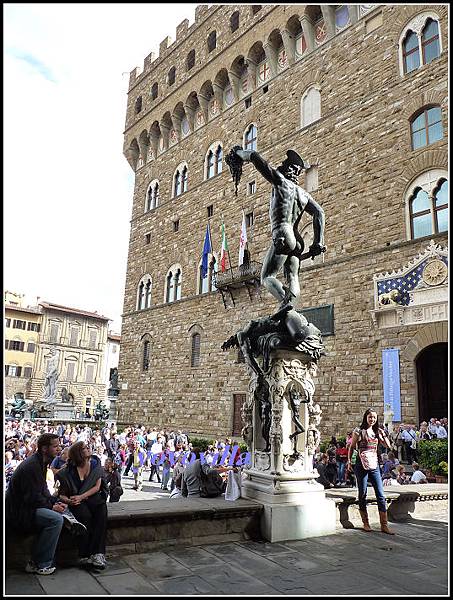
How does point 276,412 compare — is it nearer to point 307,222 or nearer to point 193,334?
point 307,222

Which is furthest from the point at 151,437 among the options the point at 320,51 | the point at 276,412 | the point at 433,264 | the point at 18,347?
the point at 18,347

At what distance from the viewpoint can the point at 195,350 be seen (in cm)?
2011

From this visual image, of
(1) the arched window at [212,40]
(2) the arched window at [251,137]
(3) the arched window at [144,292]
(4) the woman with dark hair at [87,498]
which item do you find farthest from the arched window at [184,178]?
(4) the woman with dark hair at [87,498]

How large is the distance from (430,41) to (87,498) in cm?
1524

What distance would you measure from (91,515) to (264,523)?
163 cm

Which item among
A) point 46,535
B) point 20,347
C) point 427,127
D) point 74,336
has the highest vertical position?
point 427,127

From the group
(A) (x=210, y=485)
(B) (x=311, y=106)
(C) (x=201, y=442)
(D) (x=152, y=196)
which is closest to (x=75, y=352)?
(D) (x=152, y=196)

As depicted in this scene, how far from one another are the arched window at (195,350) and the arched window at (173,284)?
8.36 ft

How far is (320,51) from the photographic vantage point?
55.3ft

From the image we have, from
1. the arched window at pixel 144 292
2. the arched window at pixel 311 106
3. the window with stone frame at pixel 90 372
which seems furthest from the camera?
the window with stone frame at pixel 90 372

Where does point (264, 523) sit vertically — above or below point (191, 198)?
below

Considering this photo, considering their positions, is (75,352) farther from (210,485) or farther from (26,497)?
(26,497)

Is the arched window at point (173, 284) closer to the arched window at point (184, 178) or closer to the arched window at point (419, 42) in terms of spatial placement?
the arched window at point (184, 178)

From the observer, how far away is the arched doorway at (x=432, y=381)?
451 inches
